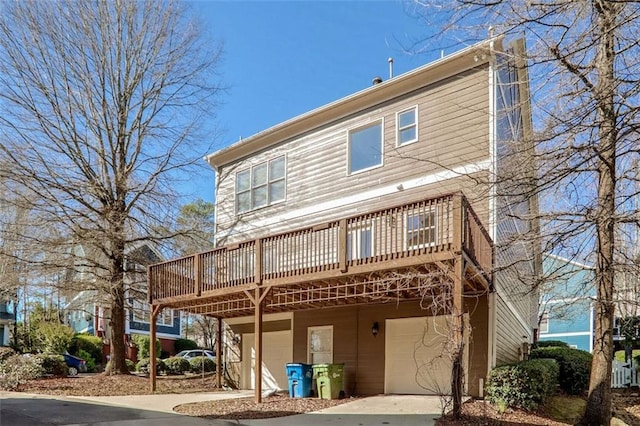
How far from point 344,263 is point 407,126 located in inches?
176

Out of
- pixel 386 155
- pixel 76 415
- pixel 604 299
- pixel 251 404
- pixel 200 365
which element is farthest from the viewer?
pixel 200 365

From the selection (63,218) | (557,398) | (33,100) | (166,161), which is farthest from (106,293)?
(557,398)

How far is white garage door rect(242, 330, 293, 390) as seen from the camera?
13.5 meters

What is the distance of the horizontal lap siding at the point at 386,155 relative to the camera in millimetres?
10555

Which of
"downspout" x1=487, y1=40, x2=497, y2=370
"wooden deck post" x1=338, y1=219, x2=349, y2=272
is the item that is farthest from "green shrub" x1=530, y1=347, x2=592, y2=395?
"wooden deck post" x1=338, y1=219, x2=349, y2=272

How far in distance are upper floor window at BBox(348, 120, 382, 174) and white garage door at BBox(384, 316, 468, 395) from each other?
4.10 metres

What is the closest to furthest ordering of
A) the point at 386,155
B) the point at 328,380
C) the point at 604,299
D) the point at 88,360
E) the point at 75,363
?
the point at 604,299
the point at 328,380
the point at 386,155
the point at 75,363
the point at 88,360

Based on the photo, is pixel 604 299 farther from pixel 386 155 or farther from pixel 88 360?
pixel 88 360

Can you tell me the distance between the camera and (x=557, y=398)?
10078 millimetres

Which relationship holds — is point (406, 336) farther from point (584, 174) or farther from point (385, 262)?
point (584, 174)

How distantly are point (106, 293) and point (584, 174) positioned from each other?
13.4 m

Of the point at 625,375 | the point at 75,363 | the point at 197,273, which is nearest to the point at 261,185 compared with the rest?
the point at 197,273

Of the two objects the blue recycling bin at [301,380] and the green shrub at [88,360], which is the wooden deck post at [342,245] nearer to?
the blue recycling bin at [301,380]

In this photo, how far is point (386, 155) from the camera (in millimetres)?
11938
